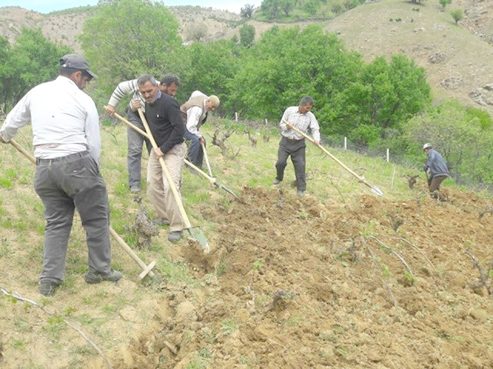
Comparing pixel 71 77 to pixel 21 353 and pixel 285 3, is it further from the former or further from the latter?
pixel 285 3

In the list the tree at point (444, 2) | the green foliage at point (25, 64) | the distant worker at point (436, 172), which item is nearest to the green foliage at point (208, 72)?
the green foliage at point (25, 64)

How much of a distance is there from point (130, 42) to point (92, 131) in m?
28.8

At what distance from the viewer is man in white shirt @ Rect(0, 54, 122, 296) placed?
3.08m

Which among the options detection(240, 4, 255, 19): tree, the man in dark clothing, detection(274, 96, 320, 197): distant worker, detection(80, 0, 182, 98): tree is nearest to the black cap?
the man in dark clothing

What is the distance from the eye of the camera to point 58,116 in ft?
10.1

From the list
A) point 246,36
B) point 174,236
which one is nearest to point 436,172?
point 174,236

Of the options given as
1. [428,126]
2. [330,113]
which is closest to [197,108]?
[428,126]

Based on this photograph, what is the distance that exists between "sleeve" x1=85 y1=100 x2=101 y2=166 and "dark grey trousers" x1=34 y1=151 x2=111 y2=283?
7 cm

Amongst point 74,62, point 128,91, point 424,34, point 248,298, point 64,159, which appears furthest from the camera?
point 424,34

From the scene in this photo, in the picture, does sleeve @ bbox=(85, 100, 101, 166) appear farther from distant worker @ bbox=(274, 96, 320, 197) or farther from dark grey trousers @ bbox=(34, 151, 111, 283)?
distant worker @ bbox=(274, 96, 320, 197)

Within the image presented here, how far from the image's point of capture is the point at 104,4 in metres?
34.1

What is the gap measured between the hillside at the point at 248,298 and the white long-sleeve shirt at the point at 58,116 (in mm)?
1175

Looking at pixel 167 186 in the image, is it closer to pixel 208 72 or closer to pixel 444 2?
pixel 208 72

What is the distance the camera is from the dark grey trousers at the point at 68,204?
3080 mm
